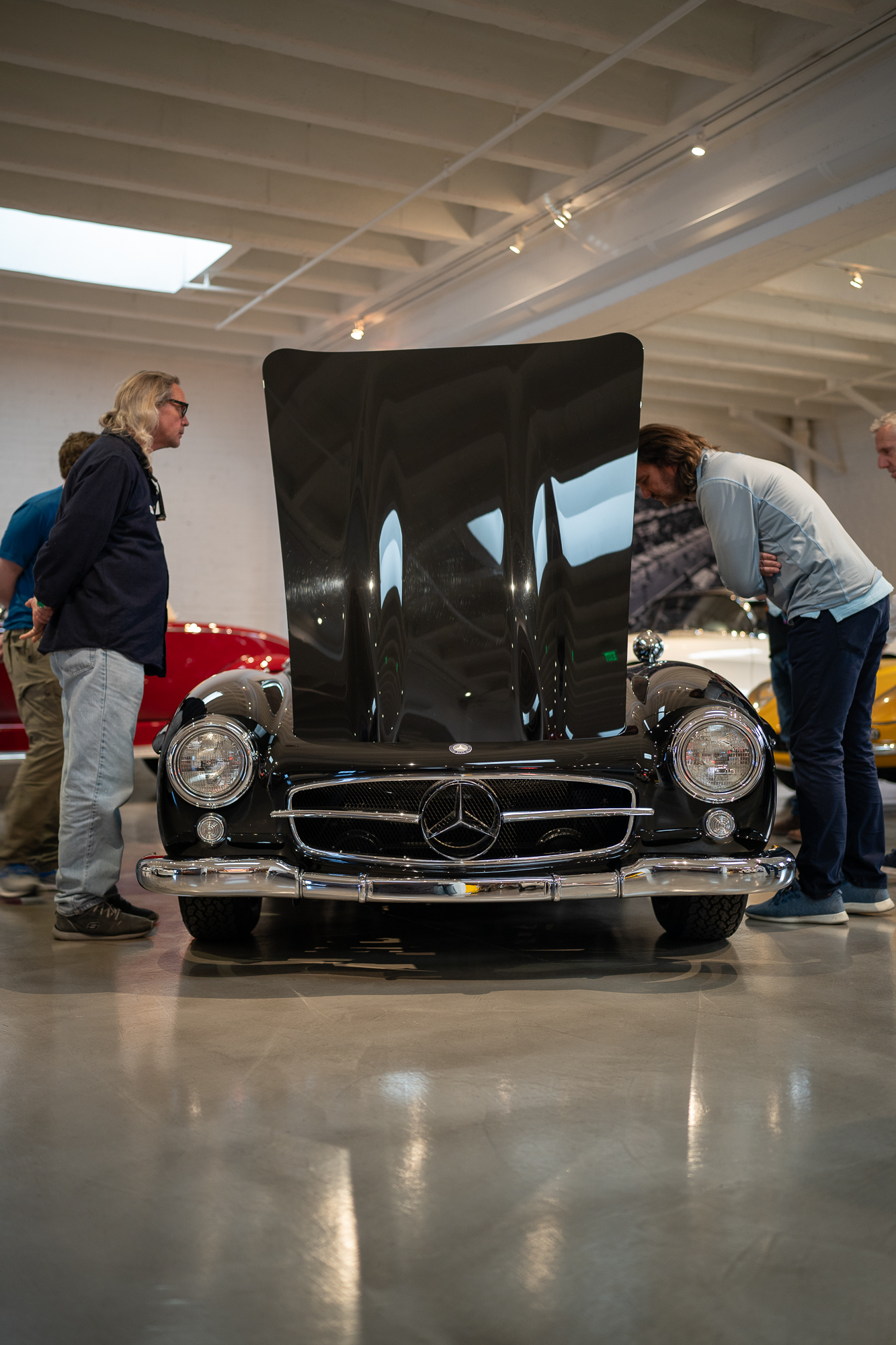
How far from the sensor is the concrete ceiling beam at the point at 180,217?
309 inches

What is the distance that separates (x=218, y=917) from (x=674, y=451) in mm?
1991

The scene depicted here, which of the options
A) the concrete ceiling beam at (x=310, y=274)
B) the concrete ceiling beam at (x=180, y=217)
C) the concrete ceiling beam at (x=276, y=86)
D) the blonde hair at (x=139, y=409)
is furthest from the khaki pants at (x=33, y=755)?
the concrete ceiling beam at (x=310, y=274)

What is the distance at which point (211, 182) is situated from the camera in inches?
297

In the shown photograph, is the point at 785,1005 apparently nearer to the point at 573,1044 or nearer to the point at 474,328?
the point at 573,1044

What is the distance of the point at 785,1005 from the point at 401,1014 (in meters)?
0.94

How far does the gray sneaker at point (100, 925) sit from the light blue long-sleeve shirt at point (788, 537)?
2.16 metres

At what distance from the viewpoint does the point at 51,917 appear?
3.67m

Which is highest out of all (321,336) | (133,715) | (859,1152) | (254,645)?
(321,336)

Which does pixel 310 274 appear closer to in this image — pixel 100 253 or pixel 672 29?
pixel 100 253

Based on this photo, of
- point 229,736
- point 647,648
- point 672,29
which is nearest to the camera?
point 229,736

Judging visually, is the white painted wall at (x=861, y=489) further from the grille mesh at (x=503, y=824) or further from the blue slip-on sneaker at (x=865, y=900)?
the grille mesh at (x=503, y=824)

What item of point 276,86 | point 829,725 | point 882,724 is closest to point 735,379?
point 276,86

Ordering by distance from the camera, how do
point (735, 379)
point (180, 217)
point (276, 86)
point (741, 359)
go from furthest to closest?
point (735, 379)
point (741, 359)
point (180, 217)
point (276, 86)

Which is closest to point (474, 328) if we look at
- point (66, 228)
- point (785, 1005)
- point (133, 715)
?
point (66, 228)
